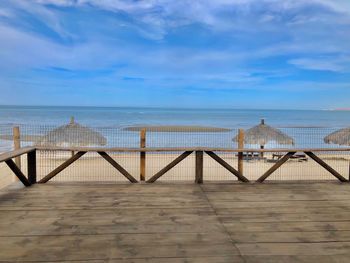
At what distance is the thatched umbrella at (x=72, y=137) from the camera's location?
953 centimetres

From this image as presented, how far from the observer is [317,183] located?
4.95 metres

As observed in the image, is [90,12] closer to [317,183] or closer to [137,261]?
[317,183]

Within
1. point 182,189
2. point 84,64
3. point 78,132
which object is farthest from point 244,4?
point 84,64

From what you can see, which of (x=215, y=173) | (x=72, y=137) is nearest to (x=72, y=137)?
(x=72, y=137)

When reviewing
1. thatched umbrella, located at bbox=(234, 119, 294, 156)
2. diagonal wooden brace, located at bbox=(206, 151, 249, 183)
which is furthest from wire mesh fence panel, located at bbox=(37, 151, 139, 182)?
thatched umbrella, located at bbox=(234, 119, 294, 156)

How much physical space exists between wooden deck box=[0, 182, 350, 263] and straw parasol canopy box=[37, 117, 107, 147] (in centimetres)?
527

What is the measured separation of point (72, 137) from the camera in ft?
32.1

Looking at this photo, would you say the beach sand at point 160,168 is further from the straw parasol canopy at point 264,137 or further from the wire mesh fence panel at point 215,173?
the straw parasol canopy at point 264,137

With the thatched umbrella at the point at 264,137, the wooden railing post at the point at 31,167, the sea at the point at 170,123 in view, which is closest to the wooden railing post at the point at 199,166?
the wooden railing post at the point at 31,167

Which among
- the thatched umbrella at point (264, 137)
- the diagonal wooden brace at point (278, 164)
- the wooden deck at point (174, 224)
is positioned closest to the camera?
the wooden deck at point (174, 224)

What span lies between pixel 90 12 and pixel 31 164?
→ 10.5m

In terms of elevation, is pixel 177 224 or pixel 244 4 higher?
pixel 244 4

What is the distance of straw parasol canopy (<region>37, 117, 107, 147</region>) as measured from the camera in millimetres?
9531

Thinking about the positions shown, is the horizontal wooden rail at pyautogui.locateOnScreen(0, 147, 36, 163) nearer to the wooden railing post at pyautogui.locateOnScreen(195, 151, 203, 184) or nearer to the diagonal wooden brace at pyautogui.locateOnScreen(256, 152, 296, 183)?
the wooden railing post at pyautogui.locateOnScreen(195, 151, 203, 184)
